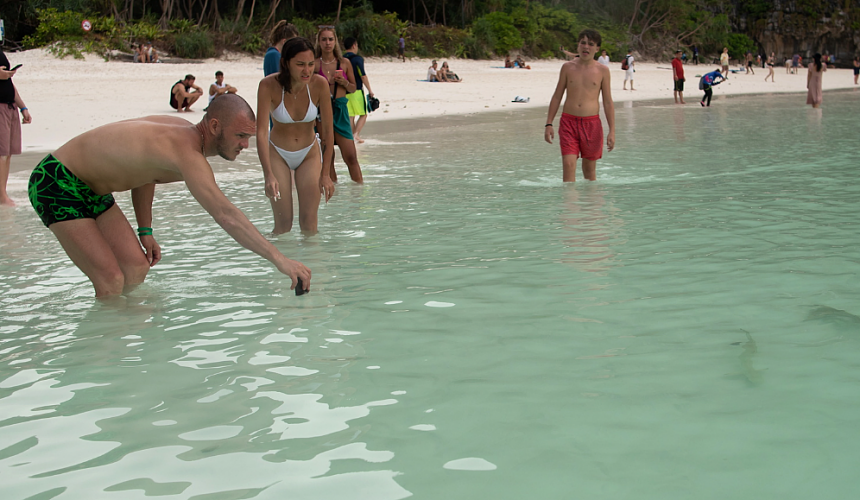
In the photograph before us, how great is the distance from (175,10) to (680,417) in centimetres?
3681

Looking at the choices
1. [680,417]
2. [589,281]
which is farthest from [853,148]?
[680,417]

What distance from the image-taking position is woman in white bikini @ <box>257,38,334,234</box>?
572 cm

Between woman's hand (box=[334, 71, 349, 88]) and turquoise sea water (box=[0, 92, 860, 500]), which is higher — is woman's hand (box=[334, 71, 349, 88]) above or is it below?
above

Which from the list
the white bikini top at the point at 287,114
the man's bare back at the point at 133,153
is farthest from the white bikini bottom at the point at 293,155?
the man's bare back at the point at 133,153

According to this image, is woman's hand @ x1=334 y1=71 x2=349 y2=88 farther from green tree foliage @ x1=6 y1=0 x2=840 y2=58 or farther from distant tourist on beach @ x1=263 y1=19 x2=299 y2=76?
green tree foliage @ x1=6 y1=0 x2=840 y2=58

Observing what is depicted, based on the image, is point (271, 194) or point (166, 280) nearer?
point (166, 280)

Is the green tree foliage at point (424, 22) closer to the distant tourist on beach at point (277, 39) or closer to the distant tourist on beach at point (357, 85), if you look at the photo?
the distant tourist on beach at point (357, 85)

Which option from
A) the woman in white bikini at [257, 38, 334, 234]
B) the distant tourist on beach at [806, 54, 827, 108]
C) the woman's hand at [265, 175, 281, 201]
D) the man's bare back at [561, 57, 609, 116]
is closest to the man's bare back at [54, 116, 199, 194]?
the woman's hand at [265, 175, 281, 201]

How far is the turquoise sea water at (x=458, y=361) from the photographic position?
2561 millimetres

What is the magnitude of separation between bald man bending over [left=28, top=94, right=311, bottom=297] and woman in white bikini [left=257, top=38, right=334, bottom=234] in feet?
4.36

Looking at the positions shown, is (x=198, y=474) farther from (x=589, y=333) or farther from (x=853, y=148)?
(x=853, y=148)

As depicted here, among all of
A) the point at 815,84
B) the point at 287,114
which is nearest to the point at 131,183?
the point at 287,114

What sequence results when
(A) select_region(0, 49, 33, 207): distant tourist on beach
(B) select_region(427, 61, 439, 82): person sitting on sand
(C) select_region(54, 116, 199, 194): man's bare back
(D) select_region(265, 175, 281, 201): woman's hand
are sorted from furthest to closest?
(B) select_region(427, 61, 439, 82): person sitting on sand < (A) select_region(0, 49, 33, 207): distant tourist on beach < (D) select_region(265, 175, 281, 201): woman's hand < (C) select_region(54, 116, 199, 194): man's bare back

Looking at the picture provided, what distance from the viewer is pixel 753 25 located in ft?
202
